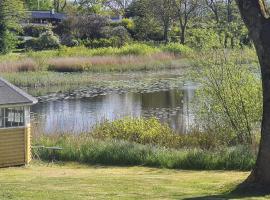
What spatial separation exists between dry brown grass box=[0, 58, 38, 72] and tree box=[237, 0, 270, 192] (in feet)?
111

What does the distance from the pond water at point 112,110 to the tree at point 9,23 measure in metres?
25.3

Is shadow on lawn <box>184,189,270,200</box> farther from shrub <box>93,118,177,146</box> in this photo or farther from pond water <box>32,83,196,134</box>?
pond water <box>32,83,196,134</box>

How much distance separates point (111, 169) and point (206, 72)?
501 cm

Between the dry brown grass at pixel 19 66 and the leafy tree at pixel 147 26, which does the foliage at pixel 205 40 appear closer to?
the dry brown grass at pixel 19 66

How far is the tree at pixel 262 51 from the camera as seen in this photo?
9.68 m

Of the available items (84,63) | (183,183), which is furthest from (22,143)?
(84,63)

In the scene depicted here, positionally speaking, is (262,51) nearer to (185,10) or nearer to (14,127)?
(14,127)

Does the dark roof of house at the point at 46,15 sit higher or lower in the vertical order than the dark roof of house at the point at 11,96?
higher

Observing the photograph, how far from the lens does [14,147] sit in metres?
15.1

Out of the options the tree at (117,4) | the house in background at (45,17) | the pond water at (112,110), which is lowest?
the pond water at (112,110)

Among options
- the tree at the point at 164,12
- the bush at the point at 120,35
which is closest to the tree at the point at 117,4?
the tree at the point at 164,12

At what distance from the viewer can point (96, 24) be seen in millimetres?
65312

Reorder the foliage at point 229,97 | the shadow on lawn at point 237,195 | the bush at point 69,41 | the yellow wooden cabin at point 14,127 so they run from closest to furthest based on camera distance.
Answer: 1. the shadow on lawn at point 237,195
2. the yellow wooden cabin at point 14,127
3. the foliage at point 229,97
4. the bush at point 69,41

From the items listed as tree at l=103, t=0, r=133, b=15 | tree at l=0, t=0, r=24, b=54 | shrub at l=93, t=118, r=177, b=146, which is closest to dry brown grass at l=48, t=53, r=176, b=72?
tree at l=0, t=0, r=24, b=54
